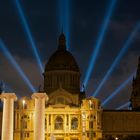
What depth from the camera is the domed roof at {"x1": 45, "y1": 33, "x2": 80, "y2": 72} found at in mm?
135125

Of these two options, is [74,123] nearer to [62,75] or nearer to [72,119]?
[72,119]

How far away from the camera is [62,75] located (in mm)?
133750

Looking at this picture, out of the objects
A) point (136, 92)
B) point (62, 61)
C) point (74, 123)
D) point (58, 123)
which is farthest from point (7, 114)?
point (136, 92)

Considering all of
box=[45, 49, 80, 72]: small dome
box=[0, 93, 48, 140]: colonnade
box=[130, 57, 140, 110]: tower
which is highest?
box=[45, 49, 80, 72]: small dome

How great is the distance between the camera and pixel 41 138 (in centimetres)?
4275

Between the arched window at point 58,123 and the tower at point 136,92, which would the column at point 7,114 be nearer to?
the arched window at point 58,123

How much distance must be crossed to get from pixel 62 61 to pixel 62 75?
4.57 m

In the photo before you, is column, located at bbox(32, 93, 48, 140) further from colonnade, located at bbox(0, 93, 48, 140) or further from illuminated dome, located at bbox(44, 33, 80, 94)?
illuminated dome, located at bbox(44, 33, 80, 94)

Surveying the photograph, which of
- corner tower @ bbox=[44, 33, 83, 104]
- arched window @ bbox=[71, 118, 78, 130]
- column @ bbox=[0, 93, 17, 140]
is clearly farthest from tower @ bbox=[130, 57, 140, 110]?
column @ bbox=[0, 93, 17, 140]

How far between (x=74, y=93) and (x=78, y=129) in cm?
1308

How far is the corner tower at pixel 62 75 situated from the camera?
132 meters

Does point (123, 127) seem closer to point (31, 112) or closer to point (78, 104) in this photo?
point (78, 104)

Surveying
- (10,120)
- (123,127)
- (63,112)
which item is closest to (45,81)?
(63,112)

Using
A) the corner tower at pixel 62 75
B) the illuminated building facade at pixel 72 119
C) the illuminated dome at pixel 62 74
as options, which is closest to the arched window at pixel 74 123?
the illuminated building facade at pixel 72 119
